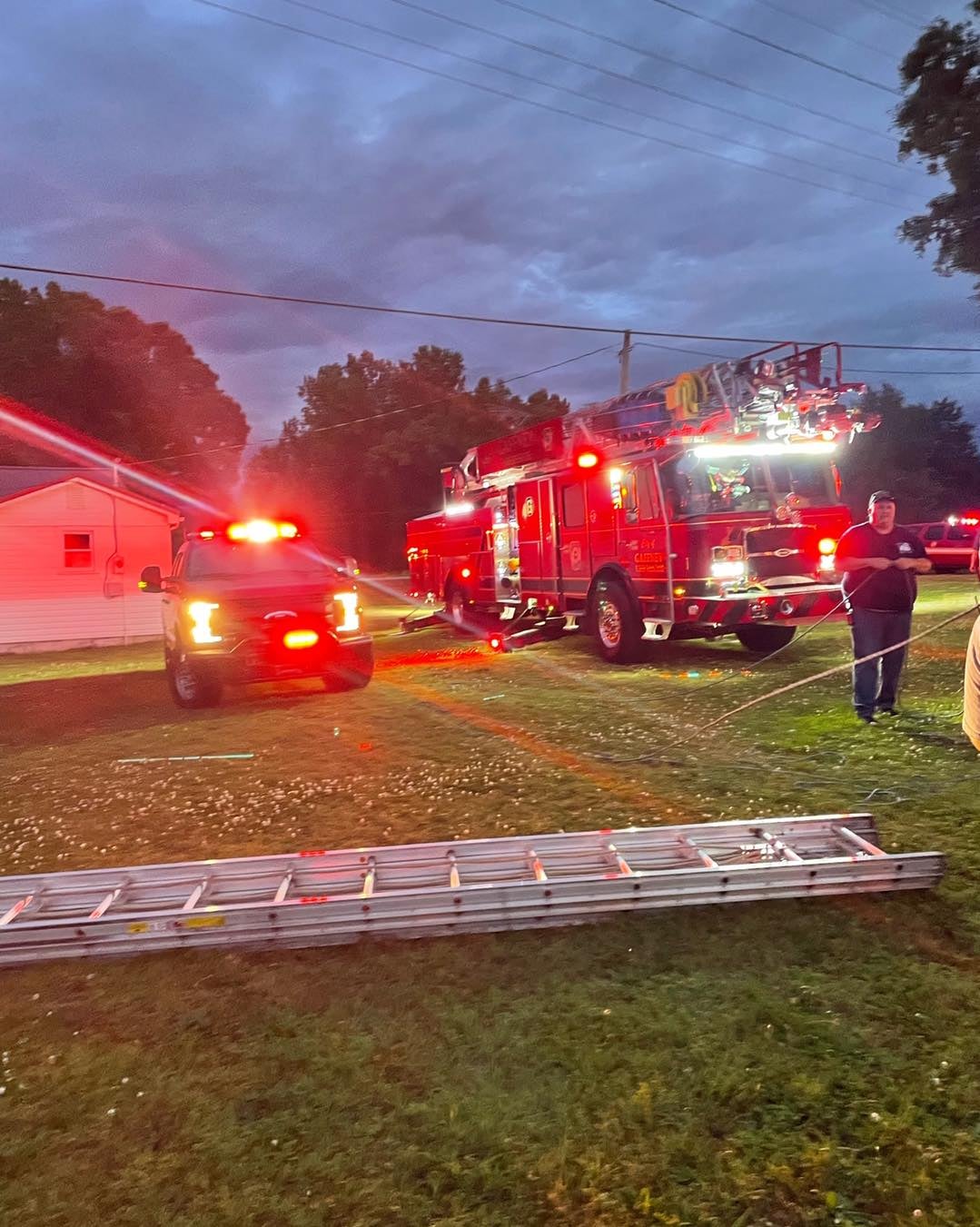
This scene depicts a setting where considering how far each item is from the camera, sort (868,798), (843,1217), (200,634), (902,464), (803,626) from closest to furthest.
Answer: (843,1217)
(868,798)
(200,634)
(803,626)
(902,464)

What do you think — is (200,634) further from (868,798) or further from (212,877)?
(868,798)

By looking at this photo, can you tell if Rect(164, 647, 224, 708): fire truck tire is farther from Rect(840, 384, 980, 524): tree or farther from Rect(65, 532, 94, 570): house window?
Rect(840, 384, 980, 524): tree

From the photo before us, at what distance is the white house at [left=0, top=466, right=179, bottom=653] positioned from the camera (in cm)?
1922

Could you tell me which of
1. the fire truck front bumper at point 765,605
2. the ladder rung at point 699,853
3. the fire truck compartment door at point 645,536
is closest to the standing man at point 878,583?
the fire truck front bumper at point 765,605

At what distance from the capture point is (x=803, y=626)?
13.5 meters

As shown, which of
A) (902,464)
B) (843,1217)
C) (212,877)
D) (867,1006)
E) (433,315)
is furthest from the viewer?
(902,464)

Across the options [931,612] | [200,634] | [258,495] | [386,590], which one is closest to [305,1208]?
[200,634]

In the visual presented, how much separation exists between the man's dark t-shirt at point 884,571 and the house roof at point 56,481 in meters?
16.8

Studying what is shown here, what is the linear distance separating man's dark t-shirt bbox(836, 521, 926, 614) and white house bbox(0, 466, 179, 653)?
658 inches

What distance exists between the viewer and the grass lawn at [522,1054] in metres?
2.35

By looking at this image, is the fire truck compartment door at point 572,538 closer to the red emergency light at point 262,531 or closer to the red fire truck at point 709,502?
the red fire truck at point 709,502

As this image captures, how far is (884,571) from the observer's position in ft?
24.1

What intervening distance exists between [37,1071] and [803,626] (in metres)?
12.2

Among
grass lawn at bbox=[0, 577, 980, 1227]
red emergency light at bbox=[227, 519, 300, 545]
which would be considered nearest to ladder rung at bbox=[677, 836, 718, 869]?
grass lawn at bbox=[0, 577, 980, 1227]
